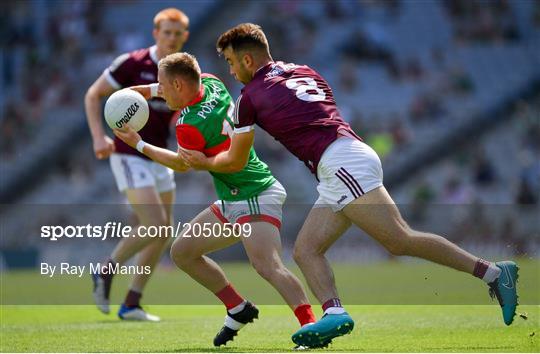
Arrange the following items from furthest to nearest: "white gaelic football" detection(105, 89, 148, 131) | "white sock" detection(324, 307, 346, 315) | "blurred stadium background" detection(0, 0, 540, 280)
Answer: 1. "blurred stadium background" detection(0, 0, 540, 280)
2. "white gaelic football" detection(105, 89, 148, 131)
3. "white sock" detection(324, 307, 346, 315)

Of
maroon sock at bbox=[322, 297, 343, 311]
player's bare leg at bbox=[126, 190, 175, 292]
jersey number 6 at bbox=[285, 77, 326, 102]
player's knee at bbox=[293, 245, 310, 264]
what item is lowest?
player's bare leg at bbox=[126, 190, 175, 292]

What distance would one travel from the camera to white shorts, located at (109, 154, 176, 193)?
440 inches

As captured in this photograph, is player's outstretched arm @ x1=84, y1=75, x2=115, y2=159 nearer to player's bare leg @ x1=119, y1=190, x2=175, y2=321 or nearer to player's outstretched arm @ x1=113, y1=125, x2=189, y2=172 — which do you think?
player's bare leg @ x1=119, y1=190, x2=175, y2=321

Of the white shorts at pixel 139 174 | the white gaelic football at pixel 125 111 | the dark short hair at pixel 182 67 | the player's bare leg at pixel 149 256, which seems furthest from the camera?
the white shorts at pixel 139 174

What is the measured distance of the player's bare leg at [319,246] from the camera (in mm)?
7672

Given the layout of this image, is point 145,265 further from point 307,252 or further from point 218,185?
point 307,252

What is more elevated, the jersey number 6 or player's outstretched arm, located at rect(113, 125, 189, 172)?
the jersey number 6

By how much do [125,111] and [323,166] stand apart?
1.68 m

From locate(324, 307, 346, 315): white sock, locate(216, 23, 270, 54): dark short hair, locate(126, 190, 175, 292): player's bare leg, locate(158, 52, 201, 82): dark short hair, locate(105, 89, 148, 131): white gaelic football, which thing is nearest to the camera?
locate(324, 307, 346, 315): white sock

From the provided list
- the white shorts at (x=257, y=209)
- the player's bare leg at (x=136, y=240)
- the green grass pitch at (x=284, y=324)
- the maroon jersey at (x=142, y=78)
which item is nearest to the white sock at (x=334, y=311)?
the green grass pitch at (x=284, y=324)

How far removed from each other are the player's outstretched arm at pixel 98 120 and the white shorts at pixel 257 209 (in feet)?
9.09

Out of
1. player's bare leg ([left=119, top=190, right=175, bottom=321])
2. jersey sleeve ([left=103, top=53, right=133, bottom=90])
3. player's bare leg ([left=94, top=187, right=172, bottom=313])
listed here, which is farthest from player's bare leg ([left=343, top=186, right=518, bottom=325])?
jersey sleeve ([left=103, top=53, right=133, bottom=90])

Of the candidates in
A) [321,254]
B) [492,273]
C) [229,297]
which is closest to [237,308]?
[229,297]

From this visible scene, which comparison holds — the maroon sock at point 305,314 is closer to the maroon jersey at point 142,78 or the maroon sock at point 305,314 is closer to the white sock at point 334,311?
the white sock at point 334,311
